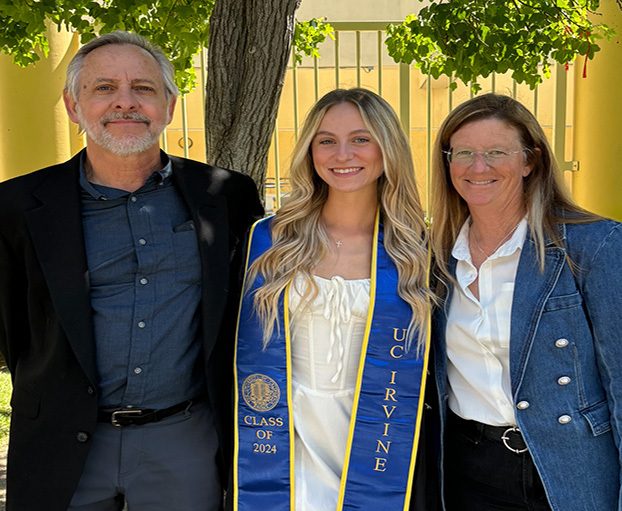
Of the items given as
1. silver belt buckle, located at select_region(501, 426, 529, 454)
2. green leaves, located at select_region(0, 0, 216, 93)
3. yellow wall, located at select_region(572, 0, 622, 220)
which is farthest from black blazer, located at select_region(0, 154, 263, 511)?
yellow wall, located at select_region(572, 0, 622, 220)

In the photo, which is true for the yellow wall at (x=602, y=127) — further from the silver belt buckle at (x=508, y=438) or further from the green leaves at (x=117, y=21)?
the silver belt buckle at (x=508, y=438)

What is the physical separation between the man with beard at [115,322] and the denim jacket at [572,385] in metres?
0.98

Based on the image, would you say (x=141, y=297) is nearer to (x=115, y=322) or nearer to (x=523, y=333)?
(x=115, y=322)

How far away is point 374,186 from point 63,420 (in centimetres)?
127

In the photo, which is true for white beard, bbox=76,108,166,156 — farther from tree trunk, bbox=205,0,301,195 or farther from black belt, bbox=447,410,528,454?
black belt, bbox=447,410,528,454

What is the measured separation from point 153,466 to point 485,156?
141cm

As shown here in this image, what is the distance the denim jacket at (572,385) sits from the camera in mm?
2047

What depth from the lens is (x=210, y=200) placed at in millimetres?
2598

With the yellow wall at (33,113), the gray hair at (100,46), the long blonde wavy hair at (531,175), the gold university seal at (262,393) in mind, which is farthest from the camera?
the yellow wall at (33,113)

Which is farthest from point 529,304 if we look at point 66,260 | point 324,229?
point 66,260

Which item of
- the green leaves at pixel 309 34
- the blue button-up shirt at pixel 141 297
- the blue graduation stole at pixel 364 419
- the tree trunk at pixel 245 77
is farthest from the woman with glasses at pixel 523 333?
the green leaves at pixel 309 34

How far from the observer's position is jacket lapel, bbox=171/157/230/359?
7.96ft

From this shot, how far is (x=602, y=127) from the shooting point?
260 inches

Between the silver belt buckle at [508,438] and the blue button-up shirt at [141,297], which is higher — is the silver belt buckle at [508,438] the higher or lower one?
the lower one
